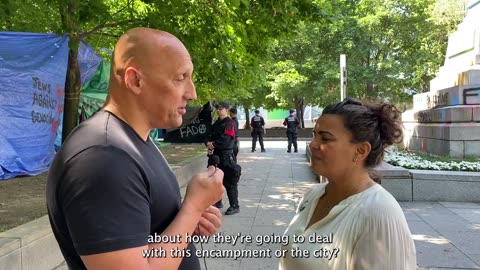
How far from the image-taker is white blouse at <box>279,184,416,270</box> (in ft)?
5.68

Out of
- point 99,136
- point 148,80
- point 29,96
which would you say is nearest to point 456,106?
point 29,96

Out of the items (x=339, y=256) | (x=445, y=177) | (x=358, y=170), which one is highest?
(x=358, y=170)

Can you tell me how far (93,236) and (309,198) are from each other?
138 centimetres

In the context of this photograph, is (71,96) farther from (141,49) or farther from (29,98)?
(141,49)

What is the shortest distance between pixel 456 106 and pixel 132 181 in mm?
11504

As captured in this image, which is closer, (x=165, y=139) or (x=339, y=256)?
(x=339, y=256)

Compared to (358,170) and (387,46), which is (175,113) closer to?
(358,170)

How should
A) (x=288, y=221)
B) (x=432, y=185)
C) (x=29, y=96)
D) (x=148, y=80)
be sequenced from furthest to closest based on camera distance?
(x=29, y=96)
(x=432, y=185)
(x=288, y=221)
(x=148, y=80)

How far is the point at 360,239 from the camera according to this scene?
5.84 ft

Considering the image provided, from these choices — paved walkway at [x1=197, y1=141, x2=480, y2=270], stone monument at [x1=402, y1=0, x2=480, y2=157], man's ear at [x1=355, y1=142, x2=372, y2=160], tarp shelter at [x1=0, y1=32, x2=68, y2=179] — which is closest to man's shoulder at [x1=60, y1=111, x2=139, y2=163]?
man's ear at [x1=355, y1=142, x2=372, y2=160]

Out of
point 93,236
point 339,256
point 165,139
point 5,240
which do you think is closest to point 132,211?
point 93,236

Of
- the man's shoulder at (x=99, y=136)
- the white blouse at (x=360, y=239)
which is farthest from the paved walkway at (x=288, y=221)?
the man's shoulder at (x=99, y=136)

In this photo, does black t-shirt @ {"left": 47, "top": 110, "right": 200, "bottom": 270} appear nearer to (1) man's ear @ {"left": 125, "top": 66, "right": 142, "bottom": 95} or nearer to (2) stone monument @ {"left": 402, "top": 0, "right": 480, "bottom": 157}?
(1) man's ear @ {"left": 125, "top": 66, "right": 142, "bottom": 95}

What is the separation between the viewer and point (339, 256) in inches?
71.7
